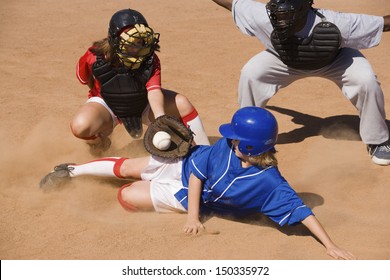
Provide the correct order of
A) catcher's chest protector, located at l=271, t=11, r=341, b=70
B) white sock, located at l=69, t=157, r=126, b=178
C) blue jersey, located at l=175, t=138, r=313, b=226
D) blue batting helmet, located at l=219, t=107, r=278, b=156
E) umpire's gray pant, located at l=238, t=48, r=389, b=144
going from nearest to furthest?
blue batting helmet, located at l=219, t=107, r=278, b=156 < blue jersey, located at l=175, t=138, r=313, b=226 < white sock, located at l=69, t=157, r=126, b=178 < catcher's chest protector, located at l=271, t=11, r=341, b=70 < umpire's gray pant, located at l=238, t=48, r=389, b=144

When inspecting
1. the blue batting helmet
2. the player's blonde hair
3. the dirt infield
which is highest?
the blue batting helmet

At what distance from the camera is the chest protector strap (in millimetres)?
5957

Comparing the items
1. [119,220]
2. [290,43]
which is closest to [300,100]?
[290,43]

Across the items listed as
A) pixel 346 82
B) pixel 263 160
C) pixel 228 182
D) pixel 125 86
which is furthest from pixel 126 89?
pixel 346 82

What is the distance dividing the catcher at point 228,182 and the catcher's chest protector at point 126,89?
2.35 feet

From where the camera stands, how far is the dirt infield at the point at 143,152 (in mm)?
4727

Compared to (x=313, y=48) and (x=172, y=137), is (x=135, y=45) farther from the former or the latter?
(x=313, y=48)

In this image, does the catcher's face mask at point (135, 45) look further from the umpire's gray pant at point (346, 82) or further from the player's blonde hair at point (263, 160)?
the player's blonde hair at point (263, 160)

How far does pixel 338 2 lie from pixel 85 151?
710 cm

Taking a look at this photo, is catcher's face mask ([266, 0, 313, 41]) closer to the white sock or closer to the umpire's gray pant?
the umpire's gray pant

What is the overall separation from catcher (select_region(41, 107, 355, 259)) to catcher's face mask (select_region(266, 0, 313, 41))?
147cm

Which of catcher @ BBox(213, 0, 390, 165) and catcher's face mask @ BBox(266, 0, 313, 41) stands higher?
catcher's face mask @ BBox(266, 0, 313, 41)

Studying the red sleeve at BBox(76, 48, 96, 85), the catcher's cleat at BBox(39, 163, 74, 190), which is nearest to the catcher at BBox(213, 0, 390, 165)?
the red sleeve at BBox(76, 48, 96, 85)

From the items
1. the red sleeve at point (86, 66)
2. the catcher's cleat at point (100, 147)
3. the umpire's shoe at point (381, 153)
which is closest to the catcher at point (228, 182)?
the catcher's cleat at point (100, 147)
